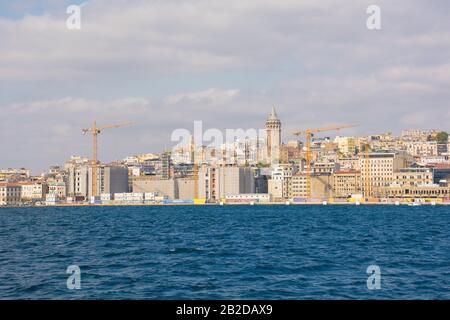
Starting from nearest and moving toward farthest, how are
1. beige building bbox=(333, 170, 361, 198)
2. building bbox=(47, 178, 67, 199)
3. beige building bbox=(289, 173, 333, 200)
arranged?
beige building bbox=(333, 170, 361, 198), beige building bbox=(289, 173, 333, 200), building bbox=(47, 178, 67, 199)

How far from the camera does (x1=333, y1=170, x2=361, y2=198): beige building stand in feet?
532

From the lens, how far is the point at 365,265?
896 inches

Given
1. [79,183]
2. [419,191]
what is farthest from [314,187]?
[79,183]

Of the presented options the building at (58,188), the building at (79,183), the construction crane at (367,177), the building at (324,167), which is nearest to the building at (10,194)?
the building at (58,188)

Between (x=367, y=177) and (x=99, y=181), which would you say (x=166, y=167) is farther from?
(x=367, y=177)

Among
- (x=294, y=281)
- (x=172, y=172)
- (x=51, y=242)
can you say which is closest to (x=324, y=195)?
(x=172, y=172)

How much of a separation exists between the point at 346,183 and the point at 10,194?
85.5 metres

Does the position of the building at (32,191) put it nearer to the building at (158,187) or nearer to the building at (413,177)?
the building at (158,187)

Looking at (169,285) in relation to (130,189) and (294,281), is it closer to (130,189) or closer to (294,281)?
(294,281)

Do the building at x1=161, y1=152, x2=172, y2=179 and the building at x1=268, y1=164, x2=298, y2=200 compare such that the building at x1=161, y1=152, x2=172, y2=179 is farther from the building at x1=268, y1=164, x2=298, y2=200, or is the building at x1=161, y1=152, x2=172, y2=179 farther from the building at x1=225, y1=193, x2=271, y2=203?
the building at x1=268, y1=164, x2=298, y2=200

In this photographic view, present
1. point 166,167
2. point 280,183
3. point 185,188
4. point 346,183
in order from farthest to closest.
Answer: point 166,167 < point 185,188 < point 280,183 < point 346,183

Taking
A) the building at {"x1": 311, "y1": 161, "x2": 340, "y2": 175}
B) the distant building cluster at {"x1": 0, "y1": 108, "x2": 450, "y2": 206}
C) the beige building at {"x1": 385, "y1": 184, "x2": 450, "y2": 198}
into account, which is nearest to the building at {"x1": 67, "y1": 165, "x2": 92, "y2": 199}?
the distant building cluster at {"x1": 0, "y1": 108, "x2": 450, "y2": 206}

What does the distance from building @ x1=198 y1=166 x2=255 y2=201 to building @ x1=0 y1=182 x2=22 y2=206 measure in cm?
4701

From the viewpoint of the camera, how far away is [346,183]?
163 m
